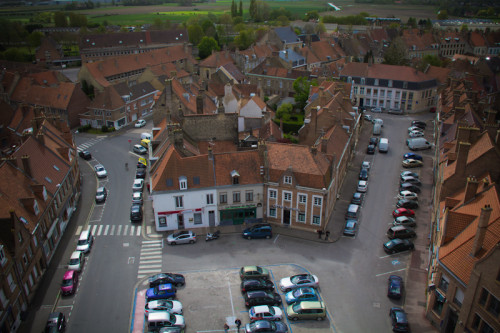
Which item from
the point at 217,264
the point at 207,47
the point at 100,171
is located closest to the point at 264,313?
the point at 217,264

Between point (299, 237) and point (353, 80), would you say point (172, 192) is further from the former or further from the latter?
point (353, 80)

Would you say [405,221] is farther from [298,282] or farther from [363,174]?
[298,282]

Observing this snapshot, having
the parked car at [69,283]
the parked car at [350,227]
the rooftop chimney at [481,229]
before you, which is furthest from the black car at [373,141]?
the parked car at [69,283]

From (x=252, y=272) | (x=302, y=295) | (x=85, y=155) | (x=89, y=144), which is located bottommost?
(x=302, y=295)

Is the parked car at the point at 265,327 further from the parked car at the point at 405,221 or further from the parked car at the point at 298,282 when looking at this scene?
the parked car at the point at 405,221

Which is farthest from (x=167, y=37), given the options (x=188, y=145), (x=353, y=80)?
(x=188, y=145)
